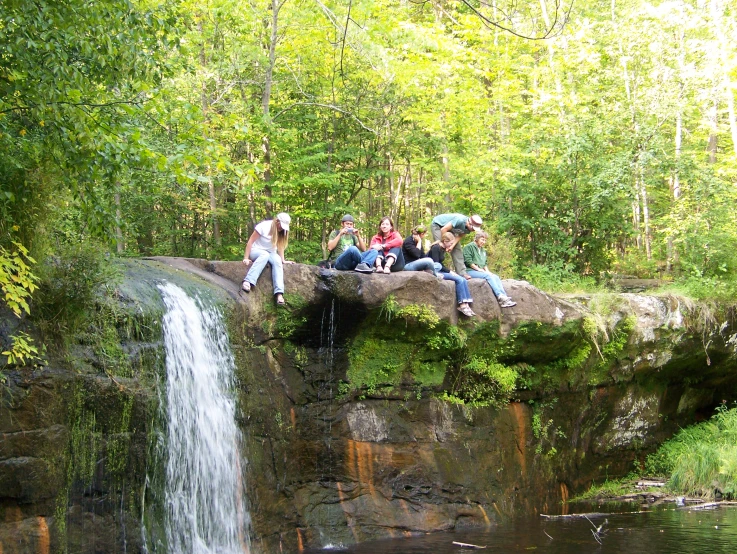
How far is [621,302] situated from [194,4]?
10391 millimetres

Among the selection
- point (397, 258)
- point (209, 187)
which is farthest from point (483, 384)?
point (209, 187)

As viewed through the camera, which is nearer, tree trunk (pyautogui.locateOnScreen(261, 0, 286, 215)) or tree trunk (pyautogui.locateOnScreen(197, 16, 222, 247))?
tree trunk (pyautogui.locateOnScreen(261, 0, 286, 215))

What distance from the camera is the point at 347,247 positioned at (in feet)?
38.0

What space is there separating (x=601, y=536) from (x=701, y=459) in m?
4.64

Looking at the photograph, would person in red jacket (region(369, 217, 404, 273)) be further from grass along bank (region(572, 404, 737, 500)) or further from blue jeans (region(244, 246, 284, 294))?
grass along bank (region(572, 404, 737, 500))

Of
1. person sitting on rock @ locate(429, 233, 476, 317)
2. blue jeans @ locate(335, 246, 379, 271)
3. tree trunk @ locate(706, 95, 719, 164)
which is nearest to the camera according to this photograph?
blue jeans @ locate(335, 246, 379, 271)

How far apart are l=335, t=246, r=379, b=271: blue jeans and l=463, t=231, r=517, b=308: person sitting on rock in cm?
177

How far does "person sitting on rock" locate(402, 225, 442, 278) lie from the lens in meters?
11.6

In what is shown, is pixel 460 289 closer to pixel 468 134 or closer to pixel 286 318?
pixel 286 318

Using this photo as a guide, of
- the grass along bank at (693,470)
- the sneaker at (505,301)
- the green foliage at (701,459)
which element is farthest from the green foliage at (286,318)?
A: the green foliage at (701,459)

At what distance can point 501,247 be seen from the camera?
15.9 meters

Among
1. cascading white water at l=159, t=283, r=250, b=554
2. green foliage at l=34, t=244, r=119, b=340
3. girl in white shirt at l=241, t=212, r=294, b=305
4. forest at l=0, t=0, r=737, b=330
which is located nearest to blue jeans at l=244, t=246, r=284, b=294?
girl in white shirt at l=241, t=212, r=294, b=305

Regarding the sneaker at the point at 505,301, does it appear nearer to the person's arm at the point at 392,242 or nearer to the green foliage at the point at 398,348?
the green foliage at the point at 398,348

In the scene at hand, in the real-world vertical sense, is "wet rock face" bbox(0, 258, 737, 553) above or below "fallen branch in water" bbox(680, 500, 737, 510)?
above
